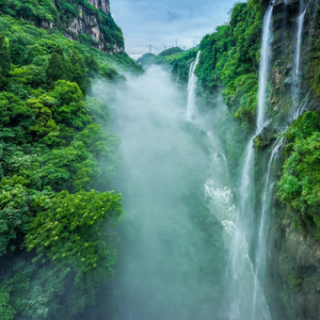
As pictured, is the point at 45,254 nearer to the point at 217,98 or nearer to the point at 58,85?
the point at 58,85

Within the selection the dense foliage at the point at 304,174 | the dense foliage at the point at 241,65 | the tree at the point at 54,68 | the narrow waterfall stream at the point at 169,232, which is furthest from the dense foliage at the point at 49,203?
the dense foliage at the point at 241,65

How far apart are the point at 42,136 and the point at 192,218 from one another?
1665 cm

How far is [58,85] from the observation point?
18984mm

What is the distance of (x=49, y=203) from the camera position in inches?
402

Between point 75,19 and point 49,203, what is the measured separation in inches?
3235

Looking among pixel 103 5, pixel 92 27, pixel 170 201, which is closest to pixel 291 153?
pixel 170 201

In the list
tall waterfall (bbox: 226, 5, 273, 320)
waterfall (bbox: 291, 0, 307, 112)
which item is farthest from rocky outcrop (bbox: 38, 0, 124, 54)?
waterfall (bbox: 291, 0, 307, 112)

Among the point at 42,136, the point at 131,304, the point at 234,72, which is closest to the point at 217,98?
the point at 234,72

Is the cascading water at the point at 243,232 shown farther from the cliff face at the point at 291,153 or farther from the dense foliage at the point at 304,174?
the dense foliage at the point at 304,174

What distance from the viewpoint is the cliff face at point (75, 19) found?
45.6m

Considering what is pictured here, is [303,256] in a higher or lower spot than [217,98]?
lower

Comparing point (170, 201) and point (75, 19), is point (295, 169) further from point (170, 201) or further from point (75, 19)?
point (75, 19)

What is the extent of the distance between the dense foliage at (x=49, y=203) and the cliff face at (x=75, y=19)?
4207cm

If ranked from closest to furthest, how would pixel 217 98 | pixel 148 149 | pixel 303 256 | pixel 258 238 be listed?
pixel 303 256
pixel 258 238
pixel 148 149
pixel 217 98
